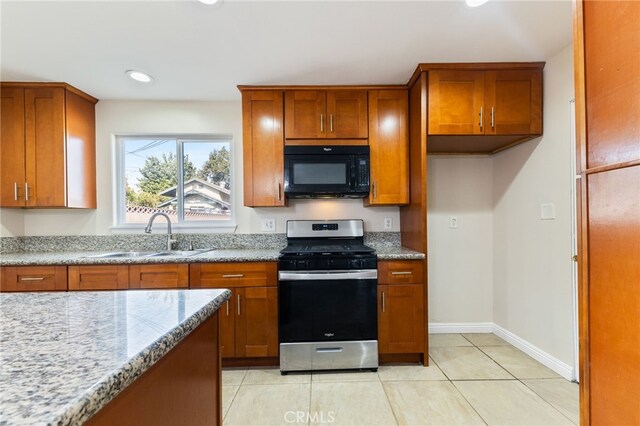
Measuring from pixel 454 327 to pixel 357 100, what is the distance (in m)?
2.33

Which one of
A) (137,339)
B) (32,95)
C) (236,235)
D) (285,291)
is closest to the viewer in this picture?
(137,339)

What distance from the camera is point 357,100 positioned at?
8.07 feet

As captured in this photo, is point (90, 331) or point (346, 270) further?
point (346, 270)

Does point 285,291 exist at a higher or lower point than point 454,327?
higher

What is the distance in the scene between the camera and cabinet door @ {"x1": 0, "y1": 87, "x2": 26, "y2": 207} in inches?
93.1

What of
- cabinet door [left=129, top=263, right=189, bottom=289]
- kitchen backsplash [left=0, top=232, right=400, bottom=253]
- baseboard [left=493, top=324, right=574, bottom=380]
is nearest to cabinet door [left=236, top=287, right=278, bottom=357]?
cabinet door [left=129, top=263, right=189, bottom=289]

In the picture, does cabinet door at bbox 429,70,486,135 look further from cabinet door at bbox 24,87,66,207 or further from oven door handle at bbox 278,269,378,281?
cabinet door at bbox 24,87,66,207

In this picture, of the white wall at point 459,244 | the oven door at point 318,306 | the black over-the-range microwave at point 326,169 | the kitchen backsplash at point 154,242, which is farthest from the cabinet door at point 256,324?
the white wall at point 459,244

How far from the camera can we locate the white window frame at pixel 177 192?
2.79 meters

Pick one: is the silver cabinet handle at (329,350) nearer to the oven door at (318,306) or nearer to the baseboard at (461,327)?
the oven door at (318,306)

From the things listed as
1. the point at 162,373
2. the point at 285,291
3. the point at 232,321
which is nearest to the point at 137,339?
the point at 162,373

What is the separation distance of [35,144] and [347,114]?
262cm

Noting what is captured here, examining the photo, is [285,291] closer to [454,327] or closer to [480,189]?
[454,327]

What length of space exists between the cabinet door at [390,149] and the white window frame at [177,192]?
139cm
